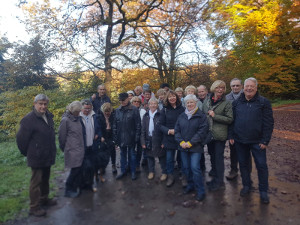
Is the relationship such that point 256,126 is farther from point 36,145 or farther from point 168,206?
point 36,145

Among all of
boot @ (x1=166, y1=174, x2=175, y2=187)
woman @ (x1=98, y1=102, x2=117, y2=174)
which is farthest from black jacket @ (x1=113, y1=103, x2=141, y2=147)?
boot @ (x1=166, y1=174, x2=175, y2=187)

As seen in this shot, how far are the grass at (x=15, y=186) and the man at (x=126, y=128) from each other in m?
1.71

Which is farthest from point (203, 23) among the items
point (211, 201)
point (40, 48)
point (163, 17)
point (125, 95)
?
point (211, 201)

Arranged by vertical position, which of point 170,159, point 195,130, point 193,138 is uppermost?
point 195,130

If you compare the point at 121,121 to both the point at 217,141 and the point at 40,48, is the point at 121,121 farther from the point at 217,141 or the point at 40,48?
the point at 40,48

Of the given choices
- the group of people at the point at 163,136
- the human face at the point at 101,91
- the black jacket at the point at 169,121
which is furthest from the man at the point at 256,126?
the human face at the point at 101,91

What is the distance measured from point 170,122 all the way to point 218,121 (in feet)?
3.28

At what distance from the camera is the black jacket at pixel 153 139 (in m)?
4.83

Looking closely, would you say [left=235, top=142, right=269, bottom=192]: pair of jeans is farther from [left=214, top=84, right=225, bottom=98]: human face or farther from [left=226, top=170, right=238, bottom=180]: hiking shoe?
[left=214, top=84, right=225, bottom=98]: human face

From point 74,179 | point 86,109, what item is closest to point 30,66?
point 86,109

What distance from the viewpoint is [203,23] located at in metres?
14.2

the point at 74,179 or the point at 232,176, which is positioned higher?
the point at 74,179

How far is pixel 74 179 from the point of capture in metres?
4.25

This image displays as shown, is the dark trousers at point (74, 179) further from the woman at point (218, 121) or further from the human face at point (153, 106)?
the woman at point (218, 121)
